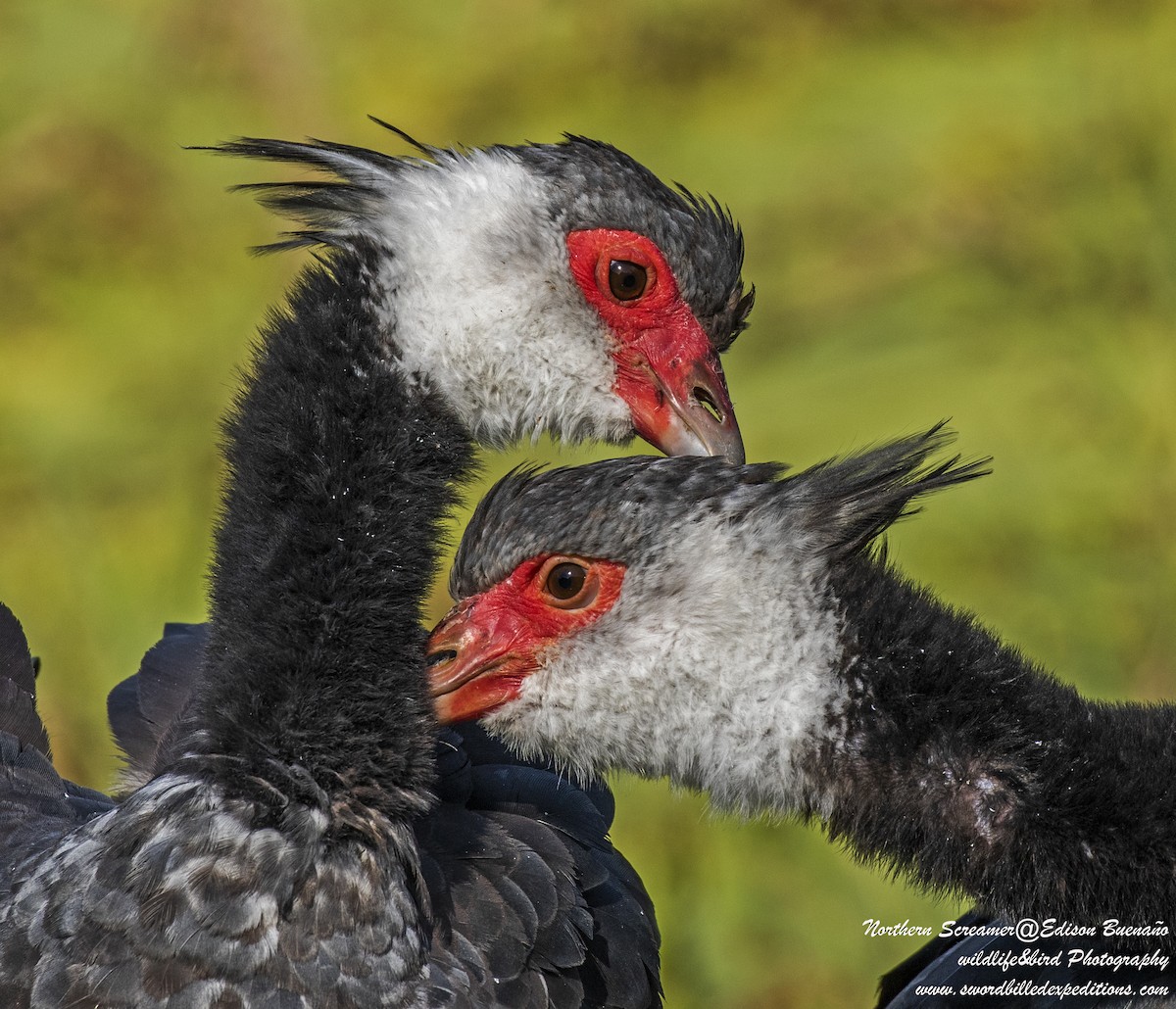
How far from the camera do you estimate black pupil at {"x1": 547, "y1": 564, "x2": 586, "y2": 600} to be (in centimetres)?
199

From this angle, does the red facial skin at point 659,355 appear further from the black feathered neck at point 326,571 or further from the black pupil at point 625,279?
the black feathered neck at point 326,571

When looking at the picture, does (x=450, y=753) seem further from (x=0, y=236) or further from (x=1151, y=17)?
(x=1151, y=17)

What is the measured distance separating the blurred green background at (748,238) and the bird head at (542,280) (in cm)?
193

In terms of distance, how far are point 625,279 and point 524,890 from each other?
0.85m

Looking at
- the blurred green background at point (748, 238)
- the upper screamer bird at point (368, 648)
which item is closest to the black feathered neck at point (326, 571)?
the upper screamer bird at point (368, 648)

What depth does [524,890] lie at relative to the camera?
81.2 inches

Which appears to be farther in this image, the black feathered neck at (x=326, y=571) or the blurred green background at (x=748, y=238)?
the blurred green background at (x=748, y=238)

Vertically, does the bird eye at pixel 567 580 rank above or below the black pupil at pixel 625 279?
below

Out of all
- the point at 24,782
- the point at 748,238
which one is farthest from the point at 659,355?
the point at 748,238

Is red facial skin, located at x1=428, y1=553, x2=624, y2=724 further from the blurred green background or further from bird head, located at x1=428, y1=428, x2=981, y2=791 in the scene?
the blurred green background

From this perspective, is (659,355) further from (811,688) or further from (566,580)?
(811,688)

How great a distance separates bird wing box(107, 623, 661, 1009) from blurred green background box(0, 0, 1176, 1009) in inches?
77.7

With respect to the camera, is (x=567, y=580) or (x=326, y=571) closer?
(x=326, y=571)

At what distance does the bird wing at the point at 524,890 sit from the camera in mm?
1983
